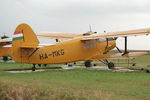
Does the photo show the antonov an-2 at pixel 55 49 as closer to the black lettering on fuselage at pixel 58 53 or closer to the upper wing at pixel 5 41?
the black lettering on fuselage at pixel 58 53

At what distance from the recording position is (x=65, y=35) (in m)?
29.2

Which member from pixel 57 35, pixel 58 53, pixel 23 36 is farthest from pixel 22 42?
pixel 57 35

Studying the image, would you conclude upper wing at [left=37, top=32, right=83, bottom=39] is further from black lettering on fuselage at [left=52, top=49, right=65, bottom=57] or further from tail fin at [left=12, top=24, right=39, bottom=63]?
tail fin at [left=12, top=24, right=39, bottom=63]

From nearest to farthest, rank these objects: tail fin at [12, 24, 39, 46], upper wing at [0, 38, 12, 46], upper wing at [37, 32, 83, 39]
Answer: tail fin at [12, 24, 39, 46] → upper wing at [37, 32, 83, 39] → upper wing at [0, 38, 12, 46]

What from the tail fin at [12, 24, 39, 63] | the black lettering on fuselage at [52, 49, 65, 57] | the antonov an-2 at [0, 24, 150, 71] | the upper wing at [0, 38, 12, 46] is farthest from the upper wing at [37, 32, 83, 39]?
the tail fin at [12, 24, 39, 63]

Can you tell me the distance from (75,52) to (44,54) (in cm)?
263

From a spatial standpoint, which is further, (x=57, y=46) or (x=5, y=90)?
(x=57, y=46)

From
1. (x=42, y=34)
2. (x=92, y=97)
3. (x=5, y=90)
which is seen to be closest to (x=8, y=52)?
(x=42, y=34)

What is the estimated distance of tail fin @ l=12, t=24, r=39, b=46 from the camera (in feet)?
66.9

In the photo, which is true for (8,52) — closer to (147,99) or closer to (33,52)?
(33,52)

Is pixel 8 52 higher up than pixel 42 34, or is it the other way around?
pixel 42 34

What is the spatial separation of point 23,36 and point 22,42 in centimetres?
49

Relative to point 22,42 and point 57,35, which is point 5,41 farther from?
point 22,42

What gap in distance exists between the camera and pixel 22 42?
805 inches
